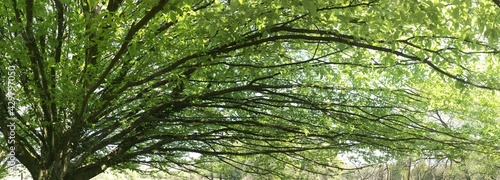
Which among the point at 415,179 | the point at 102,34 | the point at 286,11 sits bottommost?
the point at 102,34

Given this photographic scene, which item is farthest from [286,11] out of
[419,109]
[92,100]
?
[419,109]

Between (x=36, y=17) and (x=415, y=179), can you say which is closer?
(x=36, y=17)

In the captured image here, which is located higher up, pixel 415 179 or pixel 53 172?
pixel 415 179

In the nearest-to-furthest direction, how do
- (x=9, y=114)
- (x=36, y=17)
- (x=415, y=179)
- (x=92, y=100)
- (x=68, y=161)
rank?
(x=36, y=17) < (x=92, y=100) < (x=9, y=114) < (x=68, y=161) < (x=415, y=179)

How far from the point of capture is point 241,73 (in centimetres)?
554

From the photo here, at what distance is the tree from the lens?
11.1 ft

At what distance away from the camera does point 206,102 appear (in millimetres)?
6586

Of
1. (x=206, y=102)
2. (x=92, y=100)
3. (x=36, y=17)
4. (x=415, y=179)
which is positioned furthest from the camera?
(x=415, y=179)

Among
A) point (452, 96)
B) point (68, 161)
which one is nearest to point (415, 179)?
point (452, 96)

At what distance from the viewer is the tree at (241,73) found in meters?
3.38

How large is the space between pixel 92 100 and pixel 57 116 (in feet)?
2.73

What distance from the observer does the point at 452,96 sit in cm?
675

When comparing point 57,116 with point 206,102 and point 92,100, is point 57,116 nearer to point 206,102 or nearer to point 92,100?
point 92,100

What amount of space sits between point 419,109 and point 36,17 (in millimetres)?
5782
